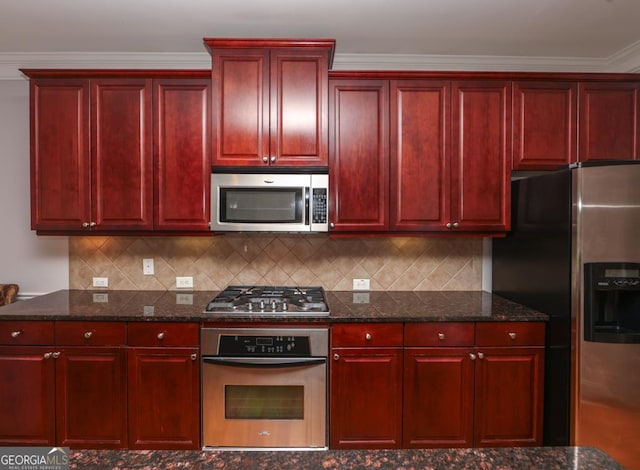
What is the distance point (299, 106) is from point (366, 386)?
1700 millimetres

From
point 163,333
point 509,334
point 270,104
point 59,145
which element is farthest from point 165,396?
point 509,334

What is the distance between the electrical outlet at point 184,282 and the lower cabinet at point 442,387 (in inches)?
49.2

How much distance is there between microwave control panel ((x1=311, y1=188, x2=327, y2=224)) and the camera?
252 cm

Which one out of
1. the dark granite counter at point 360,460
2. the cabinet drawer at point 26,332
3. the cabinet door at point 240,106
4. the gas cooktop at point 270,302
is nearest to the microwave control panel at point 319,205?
the cabinet door at point 240,106

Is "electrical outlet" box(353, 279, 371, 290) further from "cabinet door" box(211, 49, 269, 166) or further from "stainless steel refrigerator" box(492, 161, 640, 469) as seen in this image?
"stainless steel refrigerator" box(492, 161, 640, 469)

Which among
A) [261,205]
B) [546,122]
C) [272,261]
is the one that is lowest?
[272,261]

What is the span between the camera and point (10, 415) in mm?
2262

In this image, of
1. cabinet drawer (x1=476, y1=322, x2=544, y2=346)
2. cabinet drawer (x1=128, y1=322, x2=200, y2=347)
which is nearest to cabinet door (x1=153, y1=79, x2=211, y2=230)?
cabinet drawer (x1=128, y1=322, x2=200, y2=347)

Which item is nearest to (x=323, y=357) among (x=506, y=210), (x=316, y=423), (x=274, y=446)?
(x=316, y=423)

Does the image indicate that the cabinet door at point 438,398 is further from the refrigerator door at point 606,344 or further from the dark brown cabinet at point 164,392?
the dark brown cabinet at point 164,392

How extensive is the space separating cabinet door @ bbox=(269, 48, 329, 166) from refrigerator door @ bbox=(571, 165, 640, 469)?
1421 mm

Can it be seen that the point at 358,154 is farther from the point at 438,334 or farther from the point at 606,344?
the point at 606,344

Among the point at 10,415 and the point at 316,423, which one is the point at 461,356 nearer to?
the point at 316,423

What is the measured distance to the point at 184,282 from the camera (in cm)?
294
